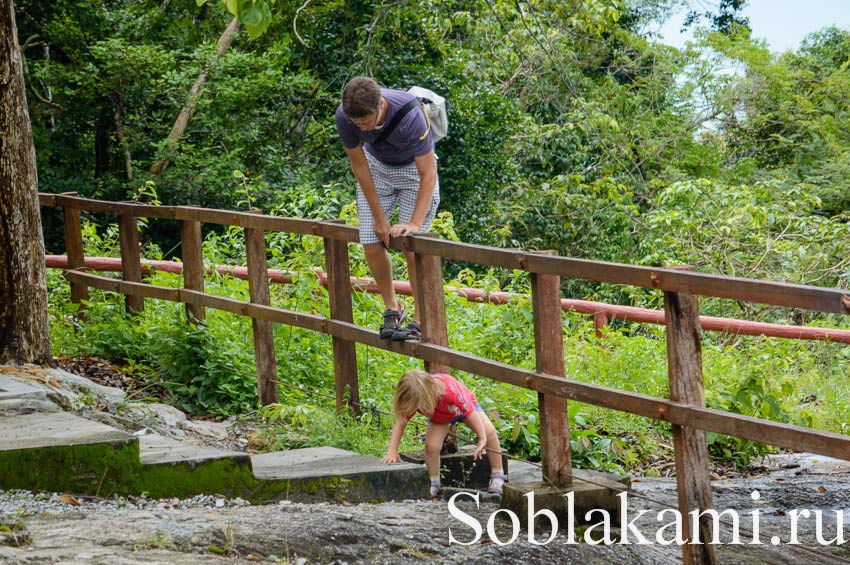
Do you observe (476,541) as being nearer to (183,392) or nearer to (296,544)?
(296,544)

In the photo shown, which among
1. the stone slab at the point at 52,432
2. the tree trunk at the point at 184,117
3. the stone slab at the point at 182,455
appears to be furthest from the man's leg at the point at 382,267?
the tree trunk at the point at 184,117

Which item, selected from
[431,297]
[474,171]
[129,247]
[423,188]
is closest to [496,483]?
[431,297]

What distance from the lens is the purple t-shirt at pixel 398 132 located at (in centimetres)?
576

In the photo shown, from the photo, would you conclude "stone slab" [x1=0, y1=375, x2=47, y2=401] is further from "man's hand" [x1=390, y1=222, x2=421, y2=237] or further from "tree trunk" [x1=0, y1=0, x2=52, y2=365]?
"man's hand" [x1=390, y1=222, x2=421, y2=237]

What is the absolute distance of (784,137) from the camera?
22.1 m

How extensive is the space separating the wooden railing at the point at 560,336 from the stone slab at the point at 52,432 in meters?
1.63

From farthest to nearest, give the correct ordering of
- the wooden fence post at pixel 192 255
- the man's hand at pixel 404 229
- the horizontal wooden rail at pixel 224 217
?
1. the wooden fence post at pixel 192 255
2. the horizontal wooden rail at pixel 224 217
3. the man's hand at pixel 404 229

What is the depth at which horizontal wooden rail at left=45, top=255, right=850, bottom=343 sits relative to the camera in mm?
8219

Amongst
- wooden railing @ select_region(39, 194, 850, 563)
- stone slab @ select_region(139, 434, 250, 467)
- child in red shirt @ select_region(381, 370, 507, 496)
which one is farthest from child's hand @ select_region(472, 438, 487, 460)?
stone slab @ select_region(139, 434, 250, 467)

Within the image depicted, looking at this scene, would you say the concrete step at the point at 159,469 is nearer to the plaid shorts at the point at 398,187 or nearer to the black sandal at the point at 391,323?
the black sandal at the point at 391,323


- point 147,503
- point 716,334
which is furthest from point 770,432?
point 716,334

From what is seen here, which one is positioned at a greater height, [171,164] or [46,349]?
[171,164]

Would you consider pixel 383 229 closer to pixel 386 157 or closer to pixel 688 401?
pixel 386 157

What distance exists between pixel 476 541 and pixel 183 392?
3663mm
